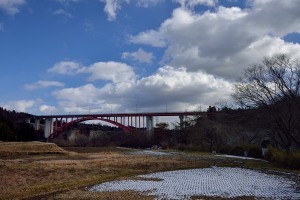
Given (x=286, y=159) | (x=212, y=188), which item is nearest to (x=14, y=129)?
(x=286, y=159)

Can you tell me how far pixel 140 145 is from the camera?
3108 inches

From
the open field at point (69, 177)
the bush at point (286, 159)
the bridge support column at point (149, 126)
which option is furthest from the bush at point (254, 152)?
the bridge support column at point (149, 126)

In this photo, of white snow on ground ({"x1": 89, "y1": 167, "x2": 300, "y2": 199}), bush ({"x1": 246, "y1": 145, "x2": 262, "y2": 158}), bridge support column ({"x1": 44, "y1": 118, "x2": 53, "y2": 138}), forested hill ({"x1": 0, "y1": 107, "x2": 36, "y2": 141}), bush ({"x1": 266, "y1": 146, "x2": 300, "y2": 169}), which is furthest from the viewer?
bridge support column ({"x1": 44, "y1": 118, "x2": 53, "y2": 138})

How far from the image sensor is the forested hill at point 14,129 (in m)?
58.7

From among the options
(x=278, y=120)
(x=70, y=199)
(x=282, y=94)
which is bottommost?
(x=70, y=199)

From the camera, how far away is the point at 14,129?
7256 centimetres

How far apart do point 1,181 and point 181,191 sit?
8.18 m

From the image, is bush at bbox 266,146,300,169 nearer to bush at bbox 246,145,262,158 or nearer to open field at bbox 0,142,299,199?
open field at bbox 0,142,299,199

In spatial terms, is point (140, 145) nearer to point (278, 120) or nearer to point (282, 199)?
point (278, 120)

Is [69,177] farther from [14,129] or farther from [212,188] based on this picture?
[14,129]

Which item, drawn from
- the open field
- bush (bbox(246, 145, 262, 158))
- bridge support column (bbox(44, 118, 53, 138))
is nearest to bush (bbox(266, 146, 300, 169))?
the open field

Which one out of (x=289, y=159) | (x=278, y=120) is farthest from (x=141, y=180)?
(x=278, y=120)

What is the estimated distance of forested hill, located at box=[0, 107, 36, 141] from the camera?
193ft

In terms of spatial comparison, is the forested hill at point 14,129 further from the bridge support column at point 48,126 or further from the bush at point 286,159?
the bush at point 286,159
